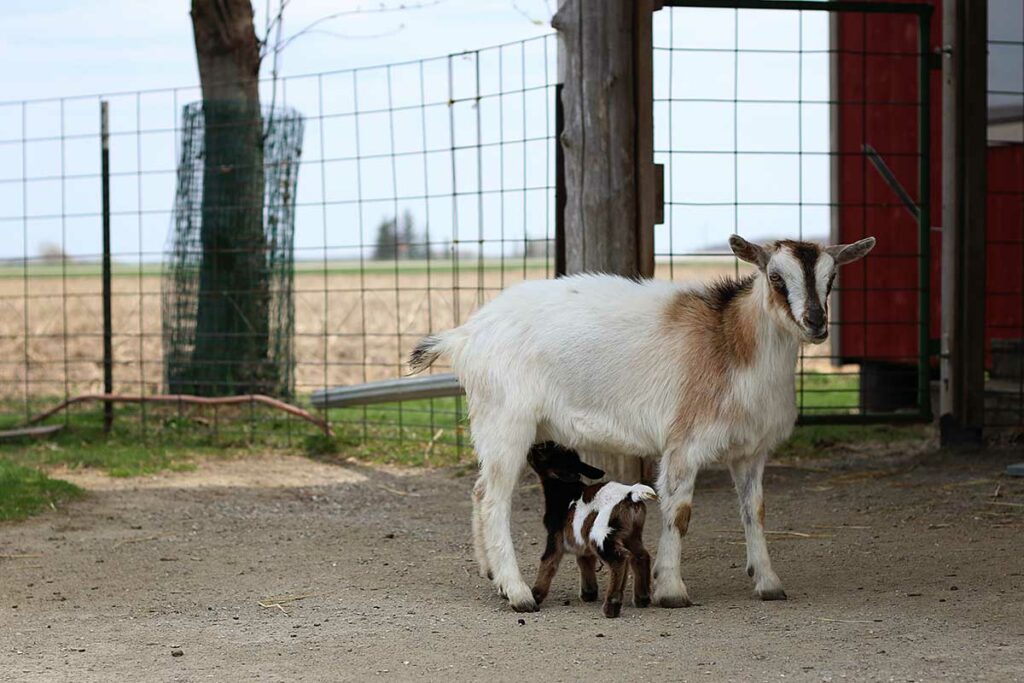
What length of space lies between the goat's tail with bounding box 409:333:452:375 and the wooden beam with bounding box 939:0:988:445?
13.8ft

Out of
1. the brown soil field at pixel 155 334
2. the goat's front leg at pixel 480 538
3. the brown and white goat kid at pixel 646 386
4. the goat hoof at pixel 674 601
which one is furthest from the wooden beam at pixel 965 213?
the goat's front leg at pixel 480 538

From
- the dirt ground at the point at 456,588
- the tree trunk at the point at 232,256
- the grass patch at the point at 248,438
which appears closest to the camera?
the dirt ground at the point at 456,588

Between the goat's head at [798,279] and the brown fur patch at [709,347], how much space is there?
0.21m

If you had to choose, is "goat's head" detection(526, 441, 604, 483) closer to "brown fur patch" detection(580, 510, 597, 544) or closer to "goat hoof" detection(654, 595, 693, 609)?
"brown fur patch" detection(580, 510, 597, 544)

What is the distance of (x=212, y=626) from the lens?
4797 mm

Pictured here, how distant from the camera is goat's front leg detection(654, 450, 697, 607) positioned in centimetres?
498

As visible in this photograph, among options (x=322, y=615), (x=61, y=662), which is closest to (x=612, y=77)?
(x=322, y=615)

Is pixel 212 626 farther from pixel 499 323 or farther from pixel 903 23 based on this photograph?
pixel 903 23

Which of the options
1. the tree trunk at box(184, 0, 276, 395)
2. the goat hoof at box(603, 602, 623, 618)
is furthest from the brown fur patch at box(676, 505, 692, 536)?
the tree trunk at box(184, 0, 276, 395)

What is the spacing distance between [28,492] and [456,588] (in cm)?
308

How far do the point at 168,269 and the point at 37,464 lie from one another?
2312 mm

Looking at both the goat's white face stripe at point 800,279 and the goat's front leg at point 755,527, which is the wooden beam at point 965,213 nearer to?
the goat's front leg at point 755,527

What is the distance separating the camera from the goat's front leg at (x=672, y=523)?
196 inches

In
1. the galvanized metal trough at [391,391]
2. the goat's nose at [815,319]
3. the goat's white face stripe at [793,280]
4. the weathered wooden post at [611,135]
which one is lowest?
the galvanized metal trough at [391,391]
